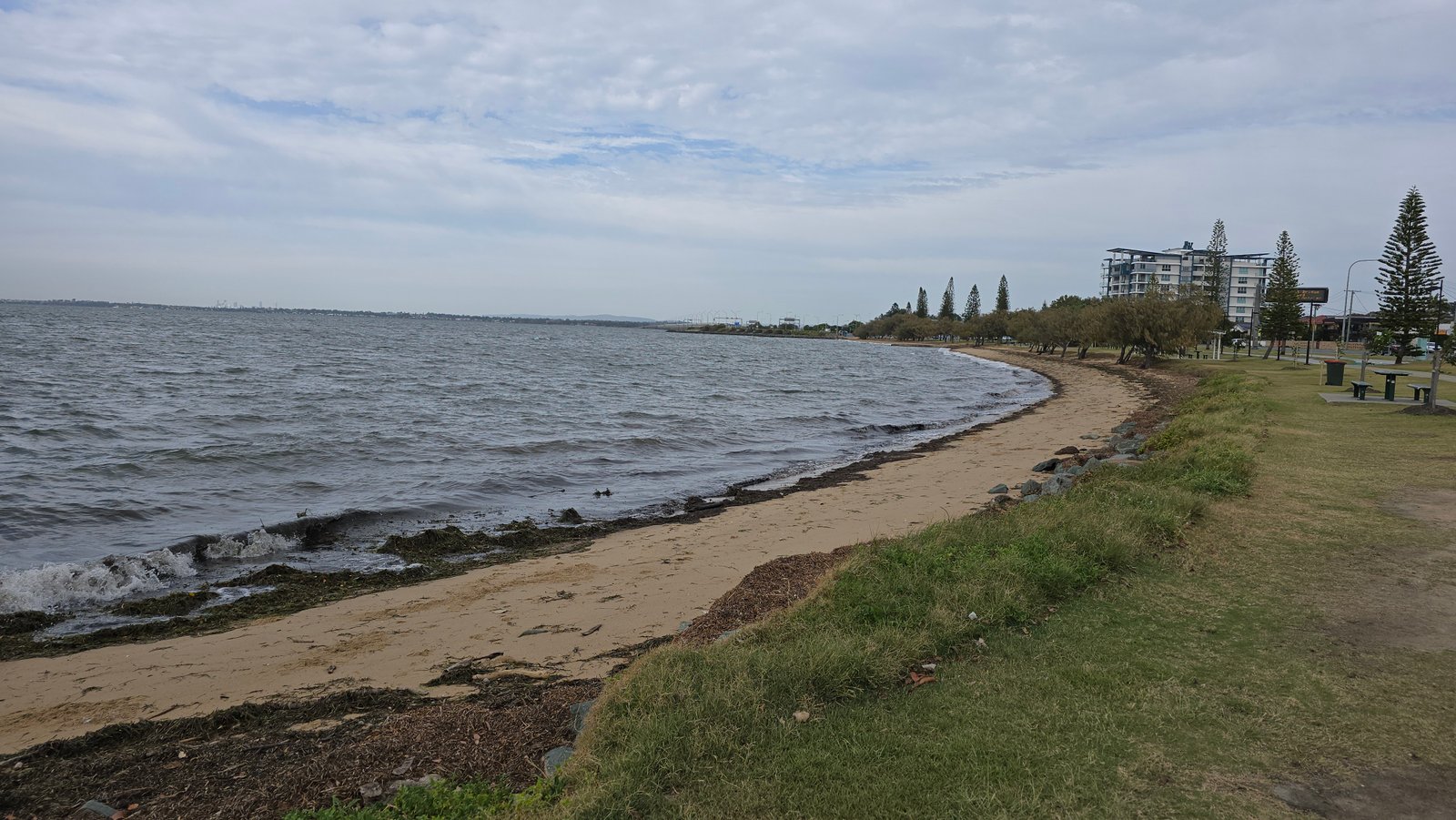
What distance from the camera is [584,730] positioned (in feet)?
16.0

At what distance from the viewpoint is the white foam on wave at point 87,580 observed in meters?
9.56

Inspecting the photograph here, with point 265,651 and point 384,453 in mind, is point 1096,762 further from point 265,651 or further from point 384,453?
point 384,453

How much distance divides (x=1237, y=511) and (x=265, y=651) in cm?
1115

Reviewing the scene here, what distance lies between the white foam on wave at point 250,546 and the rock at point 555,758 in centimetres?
905

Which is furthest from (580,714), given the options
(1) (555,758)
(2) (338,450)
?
(2) (338,450)

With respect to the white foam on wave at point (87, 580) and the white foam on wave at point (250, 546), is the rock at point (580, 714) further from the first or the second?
the white foam on wave at point (250, 546)

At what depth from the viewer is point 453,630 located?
8500 mm

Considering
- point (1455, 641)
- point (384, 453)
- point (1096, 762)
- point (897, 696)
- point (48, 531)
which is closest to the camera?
point (1096, 762)

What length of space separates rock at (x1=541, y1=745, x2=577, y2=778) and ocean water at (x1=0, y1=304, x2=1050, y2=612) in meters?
7.79

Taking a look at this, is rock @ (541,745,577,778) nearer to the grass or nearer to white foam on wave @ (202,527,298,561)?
the grass

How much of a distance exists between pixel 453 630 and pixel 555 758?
4.21 metres

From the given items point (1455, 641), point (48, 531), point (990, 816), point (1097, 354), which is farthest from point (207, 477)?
point (1097, 354)

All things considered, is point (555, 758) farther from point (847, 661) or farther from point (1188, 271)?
point (1188, 271)

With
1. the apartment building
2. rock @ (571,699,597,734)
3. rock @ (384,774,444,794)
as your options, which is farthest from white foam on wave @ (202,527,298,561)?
the apartment building
